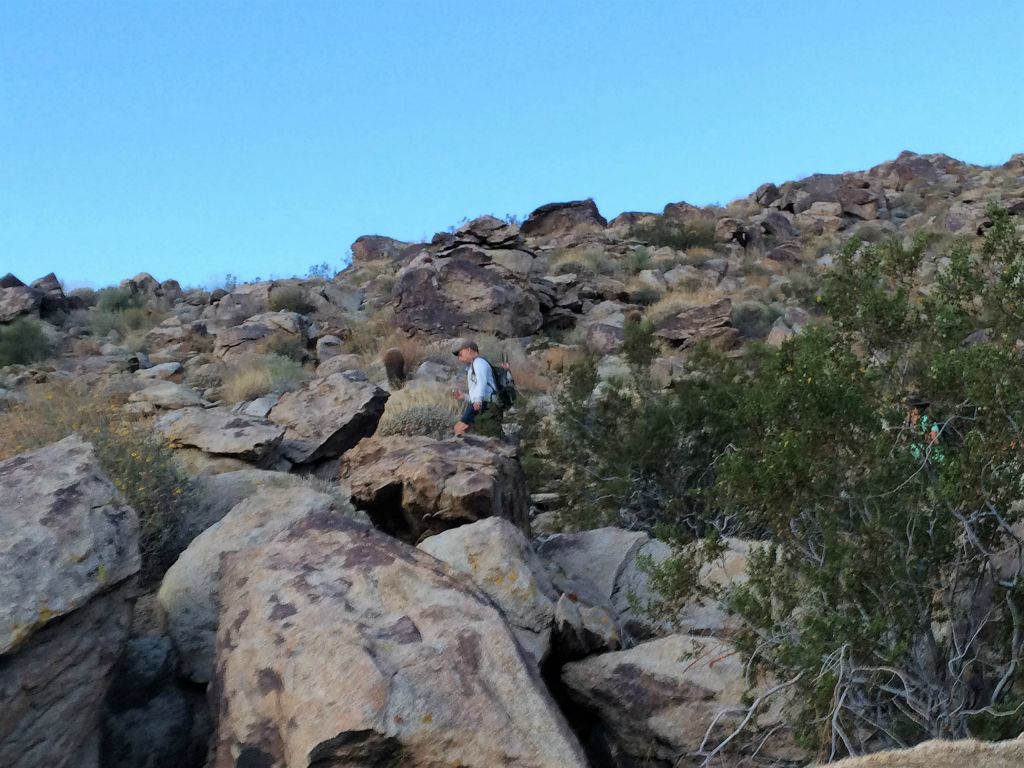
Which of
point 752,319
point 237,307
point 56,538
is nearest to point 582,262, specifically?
point 752,319

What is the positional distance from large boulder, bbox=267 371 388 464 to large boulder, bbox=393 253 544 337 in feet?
30.8

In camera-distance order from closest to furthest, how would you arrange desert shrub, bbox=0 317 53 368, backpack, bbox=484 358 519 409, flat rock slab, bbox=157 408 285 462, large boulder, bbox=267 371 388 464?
flat rock slab, bbox=157 408 285 462 → large boulder, bbox=267 371 388 464 → backpack, bbox=484 358 519 409 → desert shrub, bbox=0 317 53 368

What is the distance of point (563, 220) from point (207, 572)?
2864 cm

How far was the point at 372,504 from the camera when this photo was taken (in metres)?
7.46

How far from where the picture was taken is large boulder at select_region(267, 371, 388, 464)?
9.58 metres

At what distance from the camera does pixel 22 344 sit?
21.0 m

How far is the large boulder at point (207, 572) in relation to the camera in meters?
5.21

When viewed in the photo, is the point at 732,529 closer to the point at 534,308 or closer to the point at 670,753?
the point at 670,753

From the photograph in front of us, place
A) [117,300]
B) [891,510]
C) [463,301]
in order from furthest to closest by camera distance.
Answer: [117,300] < [463,301] < [891,510]

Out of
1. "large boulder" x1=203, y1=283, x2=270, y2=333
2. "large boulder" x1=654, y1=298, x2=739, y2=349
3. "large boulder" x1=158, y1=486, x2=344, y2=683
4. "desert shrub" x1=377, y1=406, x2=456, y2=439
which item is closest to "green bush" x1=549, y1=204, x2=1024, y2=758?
"large boulder" x1=158, y1=486, x2=344, y2=683

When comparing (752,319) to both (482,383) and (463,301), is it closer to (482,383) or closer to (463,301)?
(463,301)

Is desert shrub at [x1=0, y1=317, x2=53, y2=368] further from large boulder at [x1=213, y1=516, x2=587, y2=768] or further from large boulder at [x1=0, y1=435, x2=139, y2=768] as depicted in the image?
large boulder at [x1=213, y1=516, x2=587, y2=768]

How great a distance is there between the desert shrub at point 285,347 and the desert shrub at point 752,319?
8.25 metres

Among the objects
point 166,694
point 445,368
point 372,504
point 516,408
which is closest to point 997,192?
point 445,368
